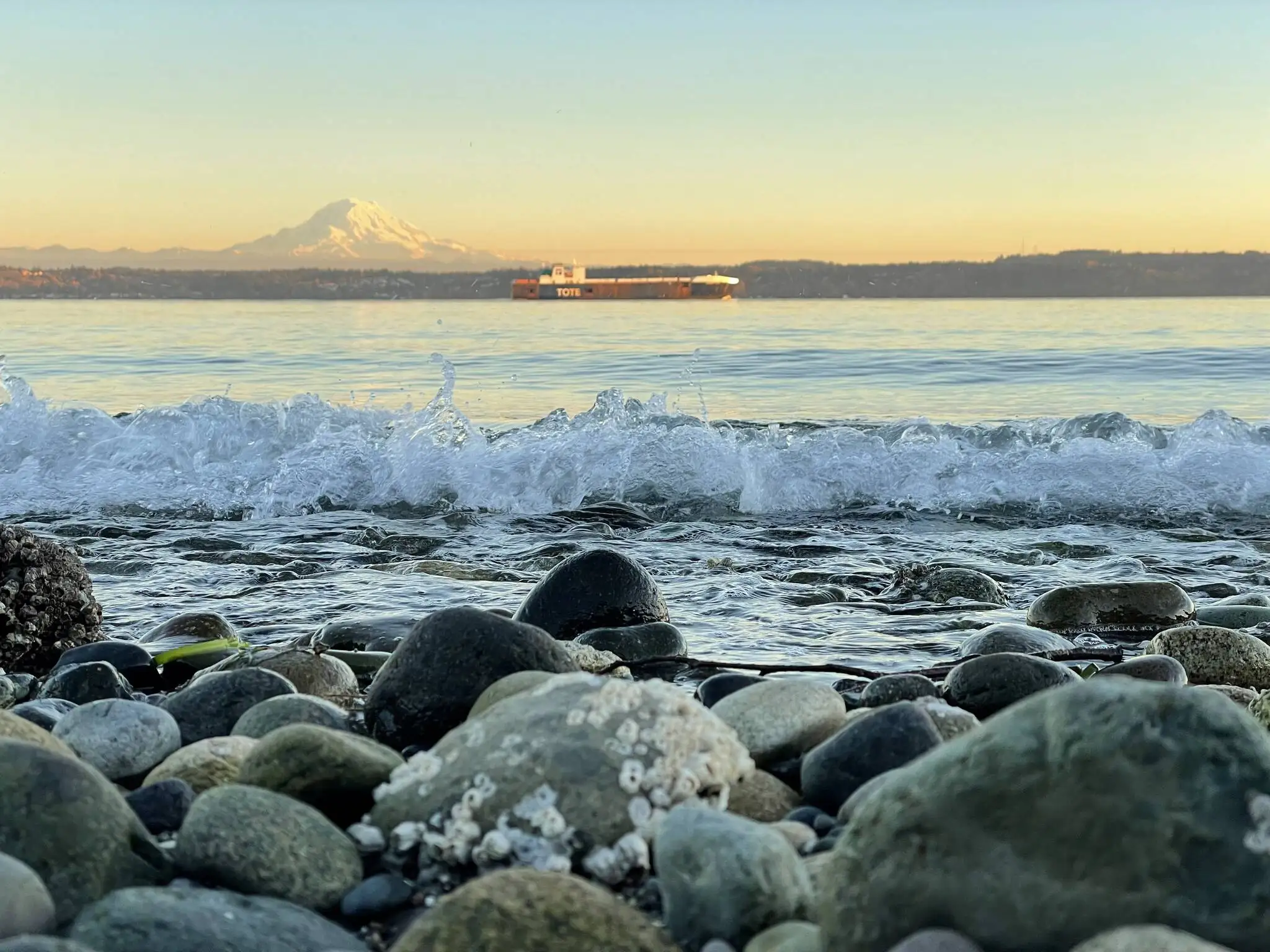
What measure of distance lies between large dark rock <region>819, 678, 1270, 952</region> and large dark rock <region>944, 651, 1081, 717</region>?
6.71 ft

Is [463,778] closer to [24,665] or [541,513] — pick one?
[24,665]

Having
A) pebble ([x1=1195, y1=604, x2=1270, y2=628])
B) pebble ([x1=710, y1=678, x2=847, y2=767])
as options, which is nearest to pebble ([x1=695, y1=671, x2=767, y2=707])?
pebble ([x1=710, y1=678, x2=847, y2=767])

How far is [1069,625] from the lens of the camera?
5.21 m

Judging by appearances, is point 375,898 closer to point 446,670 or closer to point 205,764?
point 205,764

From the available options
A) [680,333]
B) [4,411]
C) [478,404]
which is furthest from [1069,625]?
[680,333]

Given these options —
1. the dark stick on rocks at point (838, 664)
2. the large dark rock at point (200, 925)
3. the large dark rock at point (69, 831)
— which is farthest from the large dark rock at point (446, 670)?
the large dark rock at point (200, 925)

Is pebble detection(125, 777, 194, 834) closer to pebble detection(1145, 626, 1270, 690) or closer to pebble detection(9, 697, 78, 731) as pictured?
pebble detection(9, 697, 78, 731)

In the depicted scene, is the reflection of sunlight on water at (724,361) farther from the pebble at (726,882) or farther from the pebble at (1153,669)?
the pebble at (726,882)

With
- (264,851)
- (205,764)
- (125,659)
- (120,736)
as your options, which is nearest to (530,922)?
(264,851)

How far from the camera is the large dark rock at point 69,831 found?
2000 mm

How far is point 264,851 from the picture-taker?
7.00 ft

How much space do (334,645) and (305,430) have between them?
7.55 m

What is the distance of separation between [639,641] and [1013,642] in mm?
1382

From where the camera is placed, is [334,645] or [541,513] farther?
[541,513]
